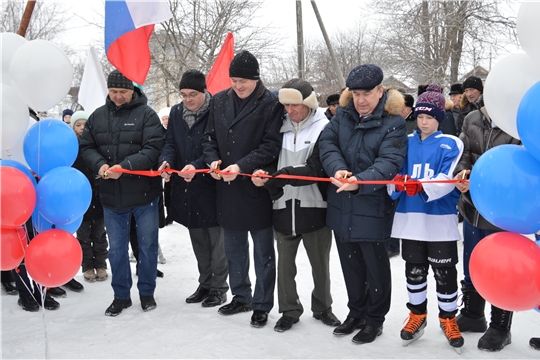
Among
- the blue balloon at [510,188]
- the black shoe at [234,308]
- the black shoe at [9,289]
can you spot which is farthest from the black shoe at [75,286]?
the blue balloon at [510,188]

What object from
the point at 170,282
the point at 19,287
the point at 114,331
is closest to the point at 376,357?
the point at 114,331

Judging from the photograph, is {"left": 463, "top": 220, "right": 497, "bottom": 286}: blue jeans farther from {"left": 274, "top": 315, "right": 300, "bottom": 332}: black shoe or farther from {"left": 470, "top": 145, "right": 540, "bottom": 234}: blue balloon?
{"left": 274, "top": 315, "right": 300, "bottom": 332}: black shoe

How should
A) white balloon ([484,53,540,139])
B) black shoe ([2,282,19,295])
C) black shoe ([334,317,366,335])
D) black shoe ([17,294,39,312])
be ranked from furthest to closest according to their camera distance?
black shoe ([2,282,19,295]) → black shoe ([17,294,39,312]) → black shoe ([334,317,366,335]) → white balloon ([484,53,540,139])

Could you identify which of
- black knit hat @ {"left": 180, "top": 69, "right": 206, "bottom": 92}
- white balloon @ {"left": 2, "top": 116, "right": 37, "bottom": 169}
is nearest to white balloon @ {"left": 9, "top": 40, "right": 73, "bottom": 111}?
white balloon @ {"left": 2, "top": 116, "right": 37, "bottom": 169}

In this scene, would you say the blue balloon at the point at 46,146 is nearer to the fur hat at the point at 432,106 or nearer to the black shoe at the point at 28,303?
the black shoe at the point at 28,303

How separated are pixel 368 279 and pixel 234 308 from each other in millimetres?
1433

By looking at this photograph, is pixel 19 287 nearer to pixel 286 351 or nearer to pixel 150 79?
pixel 286 351

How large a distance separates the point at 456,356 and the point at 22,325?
3.88 metres

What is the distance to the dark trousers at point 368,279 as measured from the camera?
4.10 meters

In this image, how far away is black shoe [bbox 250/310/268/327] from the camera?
4.52 m

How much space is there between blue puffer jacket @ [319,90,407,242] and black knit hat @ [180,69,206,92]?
158cm

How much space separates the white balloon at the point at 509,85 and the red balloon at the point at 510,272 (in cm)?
69

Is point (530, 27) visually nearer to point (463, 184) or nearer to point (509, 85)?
point (509, 85)

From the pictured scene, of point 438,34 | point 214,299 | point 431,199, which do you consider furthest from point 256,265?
point 438,34
